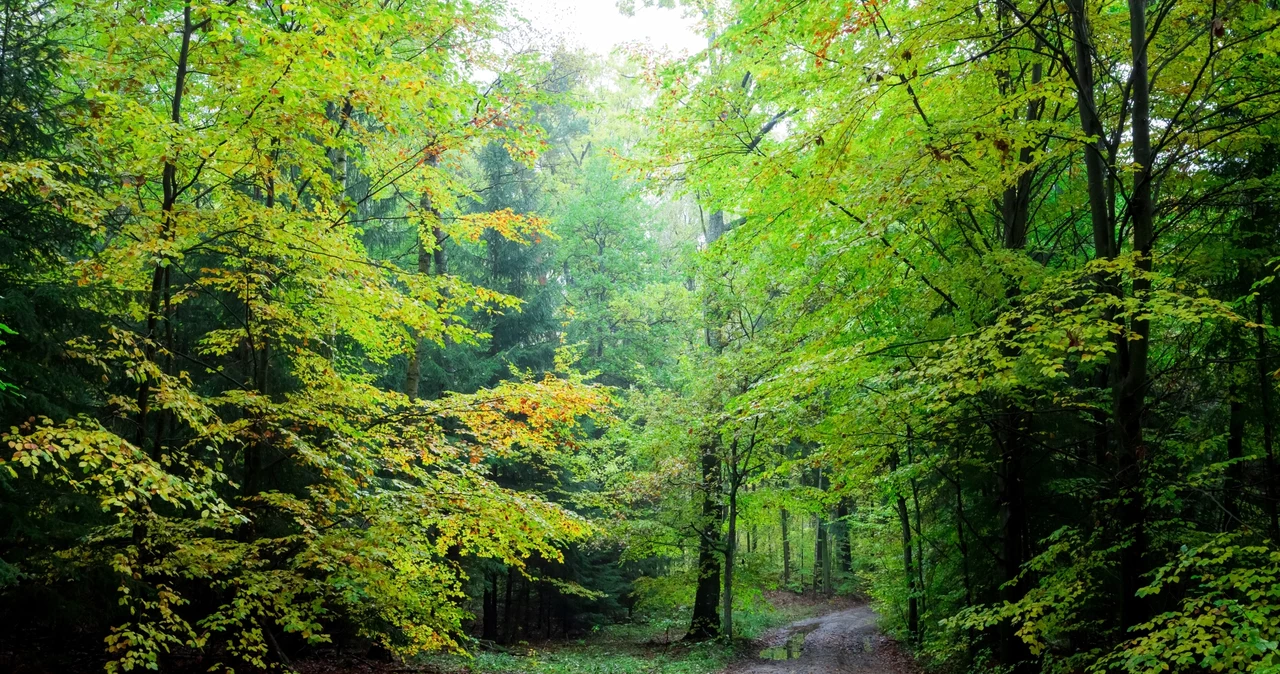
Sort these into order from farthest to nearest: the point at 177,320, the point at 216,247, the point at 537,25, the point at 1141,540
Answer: the point at 537,25 < the point at 177,320 < the point at 216,247 < the point at 1141,540

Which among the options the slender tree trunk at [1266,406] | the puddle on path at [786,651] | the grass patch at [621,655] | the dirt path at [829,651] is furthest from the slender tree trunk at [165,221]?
the puddle on path at [786,651]

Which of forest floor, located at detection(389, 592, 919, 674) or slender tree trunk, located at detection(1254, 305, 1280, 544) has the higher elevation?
slender tree trunk, located at detection(1254, 305, 1280, 544)

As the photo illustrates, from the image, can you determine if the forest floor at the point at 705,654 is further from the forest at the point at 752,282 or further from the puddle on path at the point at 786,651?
the forest at the point at 752,282

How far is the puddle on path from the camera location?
15.4 m

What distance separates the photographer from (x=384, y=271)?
23.7ft

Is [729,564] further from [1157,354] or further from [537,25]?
[537,25]

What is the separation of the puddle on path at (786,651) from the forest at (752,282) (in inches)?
227

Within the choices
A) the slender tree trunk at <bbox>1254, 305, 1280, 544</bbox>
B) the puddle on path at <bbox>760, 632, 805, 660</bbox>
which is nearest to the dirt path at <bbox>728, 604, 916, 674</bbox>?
the puddle on path at <bbox>760, 632, 805, 660</bbox>

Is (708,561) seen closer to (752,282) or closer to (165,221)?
(752,282)

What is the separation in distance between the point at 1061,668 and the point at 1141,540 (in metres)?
1.23

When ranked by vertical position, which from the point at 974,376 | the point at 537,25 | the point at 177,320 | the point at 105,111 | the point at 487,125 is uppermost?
the point at 537,25

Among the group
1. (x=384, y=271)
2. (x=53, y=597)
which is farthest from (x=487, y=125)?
(x=53, y=597)

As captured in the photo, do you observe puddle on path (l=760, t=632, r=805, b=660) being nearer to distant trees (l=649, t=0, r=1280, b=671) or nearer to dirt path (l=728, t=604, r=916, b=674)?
dirt path (l=728, t=604, r=916, b=674)

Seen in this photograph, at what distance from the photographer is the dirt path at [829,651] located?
13586mm
